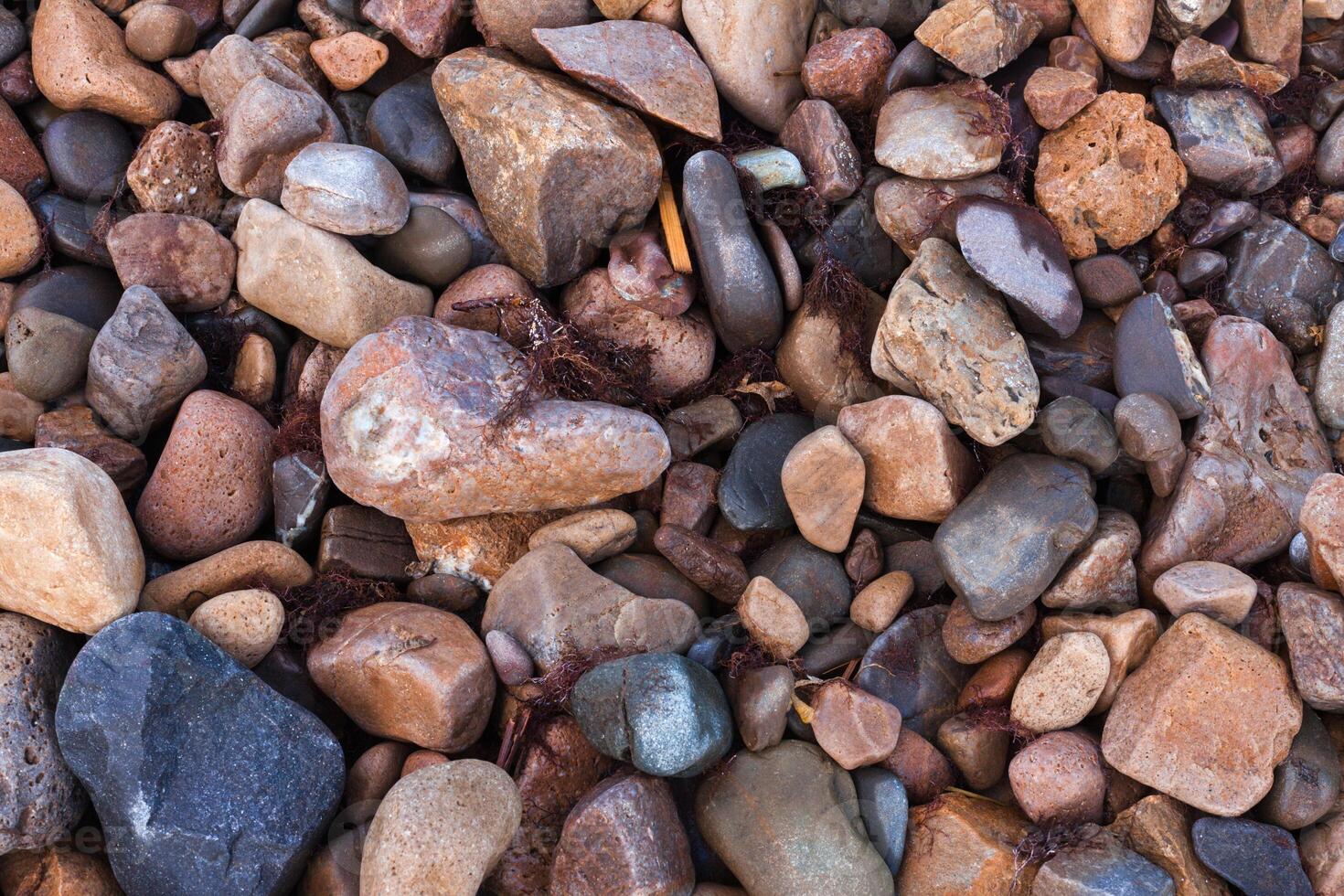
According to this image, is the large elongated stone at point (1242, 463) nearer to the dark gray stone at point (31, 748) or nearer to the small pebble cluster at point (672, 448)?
the small pebble cluster at point (672, 448)

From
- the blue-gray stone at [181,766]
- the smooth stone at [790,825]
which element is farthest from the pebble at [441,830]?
the smooth stone at [790,825]

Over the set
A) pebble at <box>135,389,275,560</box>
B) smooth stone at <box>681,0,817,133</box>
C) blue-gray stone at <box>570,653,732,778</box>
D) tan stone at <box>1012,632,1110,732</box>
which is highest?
smooth stone at <box>681,0,817,133</box>

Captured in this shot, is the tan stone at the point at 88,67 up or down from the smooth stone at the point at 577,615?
up

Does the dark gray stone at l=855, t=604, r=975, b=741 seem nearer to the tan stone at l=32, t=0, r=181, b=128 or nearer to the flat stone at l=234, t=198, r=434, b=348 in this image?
the flat stone at l=234, t=198, r=434, b=348

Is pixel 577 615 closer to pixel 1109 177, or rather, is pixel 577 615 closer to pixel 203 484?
pixel 203 484

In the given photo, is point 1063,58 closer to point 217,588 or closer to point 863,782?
point 863,782

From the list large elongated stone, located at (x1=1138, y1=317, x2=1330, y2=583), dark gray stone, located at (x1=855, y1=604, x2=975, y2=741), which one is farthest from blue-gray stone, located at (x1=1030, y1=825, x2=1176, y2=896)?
large elongated stone, located at (x1=1138, y1=317, x2=1330, y2=583)

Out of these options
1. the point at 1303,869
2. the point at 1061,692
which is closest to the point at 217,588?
the point at 1061,692
